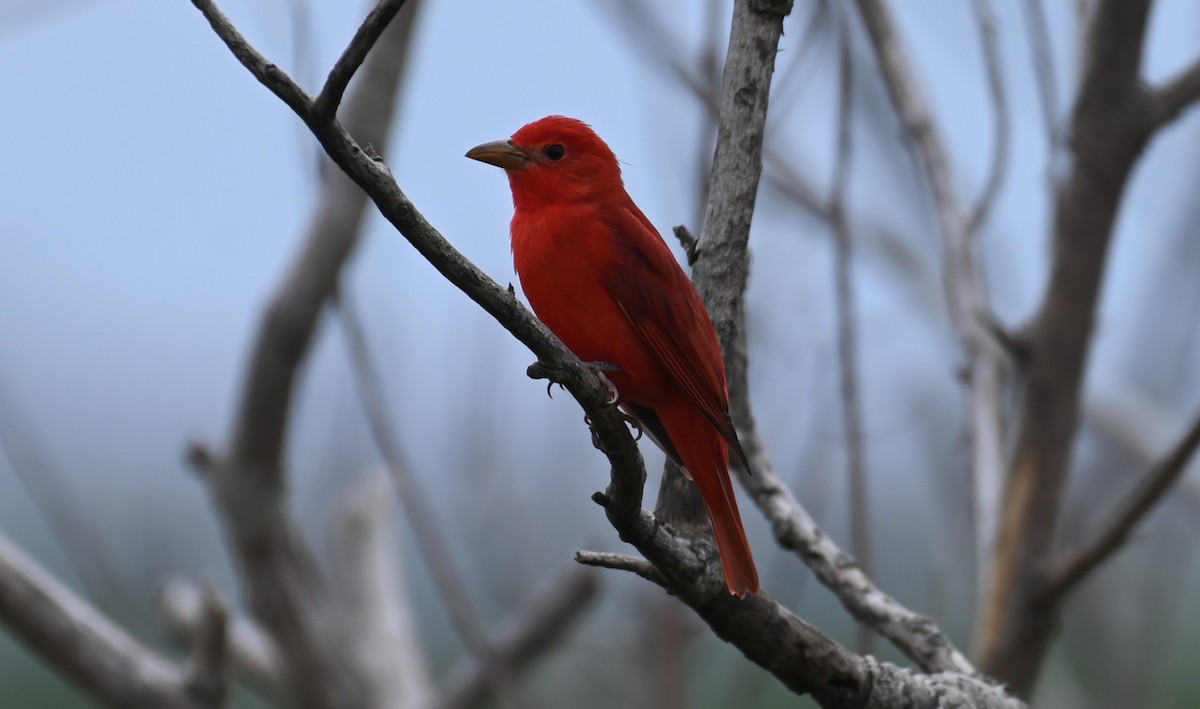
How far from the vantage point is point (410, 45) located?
4949 millimetres

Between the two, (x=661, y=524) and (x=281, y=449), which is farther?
(x=281, y=449)

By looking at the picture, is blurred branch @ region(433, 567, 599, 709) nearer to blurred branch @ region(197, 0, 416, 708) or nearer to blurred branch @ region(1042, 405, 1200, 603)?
blurred branch @ region(197, 0, 416, 708)

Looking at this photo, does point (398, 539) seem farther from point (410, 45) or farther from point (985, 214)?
point (985, 214)

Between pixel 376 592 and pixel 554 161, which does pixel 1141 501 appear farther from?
pixel 376 592

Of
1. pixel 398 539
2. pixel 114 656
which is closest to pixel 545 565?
pixel 398 539

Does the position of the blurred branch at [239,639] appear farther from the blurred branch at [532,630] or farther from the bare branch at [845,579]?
the bare branch at [845,579]

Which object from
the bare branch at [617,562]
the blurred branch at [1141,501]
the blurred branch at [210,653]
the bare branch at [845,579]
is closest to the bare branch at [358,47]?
the bare branch at [617,562]

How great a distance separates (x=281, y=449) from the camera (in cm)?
530

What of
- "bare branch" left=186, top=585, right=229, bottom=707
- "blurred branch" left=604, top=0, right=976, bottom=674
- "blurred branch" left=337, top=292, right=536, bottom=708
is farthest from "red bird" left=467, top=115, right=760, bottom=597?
"bare branch" left=186, top=585, right=229, bottom=707

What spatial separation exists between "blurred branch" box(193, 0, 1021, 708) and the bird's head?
837 millimetres

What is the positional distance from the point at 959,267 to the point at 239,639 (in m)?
4.15

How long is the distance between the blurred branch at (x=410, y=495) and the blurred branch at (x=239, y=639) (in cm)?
193

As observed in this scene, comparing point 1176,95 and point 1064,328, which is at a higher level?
point 1176,95

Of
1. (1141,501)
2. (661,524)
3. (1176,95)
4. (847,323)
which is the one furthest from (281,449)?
(1176,95)
